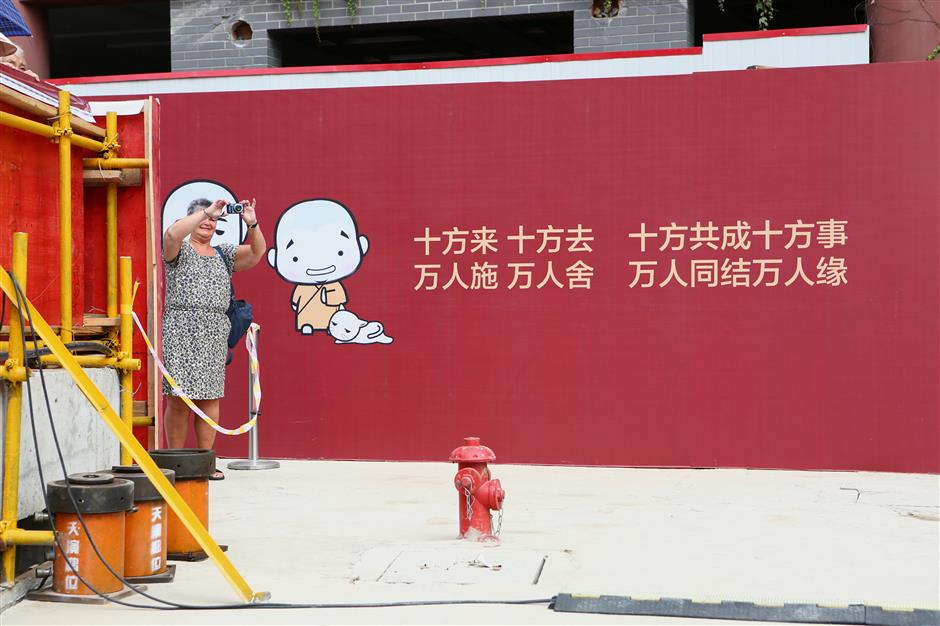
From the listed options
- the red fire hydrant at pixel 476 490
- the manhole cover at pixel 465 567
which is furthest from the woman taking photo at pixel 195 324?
the manhole cover at pixel 465 567

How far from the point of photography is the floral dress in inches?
315

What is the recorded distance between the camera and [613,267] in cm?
927

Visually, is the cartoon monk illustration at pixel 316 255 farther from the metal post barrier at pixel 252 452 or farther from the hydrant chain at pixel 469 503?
the hydrant chain at pixel 469 503

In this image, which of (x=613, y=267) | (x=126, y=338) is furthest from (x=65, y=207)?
(x=613, y=267)

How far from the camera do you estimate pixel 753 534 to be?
660 centimetres

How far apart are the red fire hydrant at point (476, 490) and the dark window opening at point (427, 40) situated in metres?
8.61

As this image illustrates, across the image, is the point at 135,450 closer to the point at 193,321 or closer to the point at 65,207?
the point at 65,207

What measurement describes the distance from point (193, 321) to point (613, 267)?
10.4 ft

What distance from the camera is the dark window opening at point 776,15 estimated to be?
17.1 m

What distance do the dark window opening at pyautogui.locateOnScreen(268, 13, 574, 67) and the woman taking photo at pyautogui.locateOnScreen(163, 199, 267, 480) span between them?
6808mm

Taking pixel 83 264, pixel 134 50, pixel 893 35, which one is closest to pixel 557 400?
pixel 83 264

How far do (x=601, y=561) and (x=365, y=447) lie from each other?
12.9 ft

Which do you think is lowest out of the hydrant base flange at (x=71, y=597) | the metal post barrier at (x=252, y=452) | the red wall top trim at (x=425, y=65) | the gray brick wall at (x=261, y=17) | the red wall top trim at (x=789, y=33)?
the hydrant base flange at (x=71, y=597)

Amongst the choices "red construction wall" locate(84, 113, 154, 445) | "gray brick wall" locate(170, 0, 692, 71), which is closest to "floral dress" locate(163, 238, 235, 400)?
"red construction wall" locate(84, 113, 154, 445)
